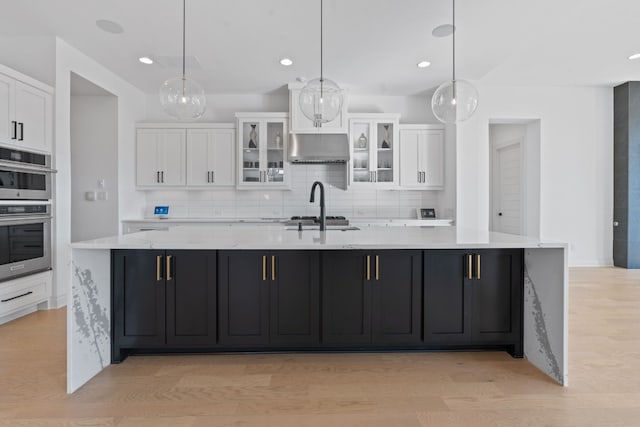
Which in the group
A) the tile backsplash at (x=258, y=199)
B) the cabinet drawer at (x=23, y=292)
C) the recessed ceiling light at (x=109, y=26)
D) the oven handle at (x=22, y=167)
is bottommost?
the cabinet drawer at (x=23, y=292)

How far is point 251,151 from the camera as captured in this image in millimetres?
5312

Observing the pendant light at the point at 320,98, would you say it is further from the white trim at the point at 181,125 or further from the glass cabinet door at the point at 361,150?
the white trim at the point at 181,125

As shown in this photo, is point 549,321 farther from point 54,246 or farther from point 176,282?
point 54,246

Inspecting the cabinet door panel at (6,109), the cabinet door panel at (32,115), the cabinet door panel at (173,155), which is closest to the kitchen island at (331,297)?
the cabinet door panel at (6,109)

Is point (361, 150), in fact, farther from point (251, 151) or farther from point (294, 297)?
point (294, 297)

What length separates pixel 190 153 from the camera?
5.33m

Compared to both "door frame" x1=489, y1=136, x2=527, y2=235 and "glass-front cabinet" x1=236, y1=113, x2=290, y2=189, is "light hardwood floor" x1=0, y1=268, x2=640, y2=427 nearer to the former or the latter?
"glass-front cabinet" x1=236, y1=113, x2=290, y2=189

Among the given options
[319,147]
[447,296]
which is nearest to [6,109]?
[319,147]

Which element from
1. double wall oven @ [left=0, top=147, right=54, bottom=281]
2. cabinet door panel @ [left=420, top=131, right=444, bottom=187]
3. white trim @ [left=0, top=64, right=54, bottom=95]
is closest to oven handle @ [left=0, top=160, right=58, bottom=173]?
double wall oven @ [left=0, top=147, right=54, bottom=281]

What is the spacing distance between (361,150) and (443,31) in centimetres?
212

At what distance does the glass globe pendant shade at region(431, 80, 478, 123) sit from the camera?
2705 millimetres

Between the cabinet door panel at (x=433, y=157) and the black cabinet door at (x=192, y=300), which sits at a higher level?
the cabinet door panel at (x=433, y=157)

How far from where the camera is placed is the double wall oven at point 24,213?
3.08m

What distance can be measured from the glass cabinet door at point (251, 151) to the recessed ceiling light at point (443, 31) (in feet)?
9.01
